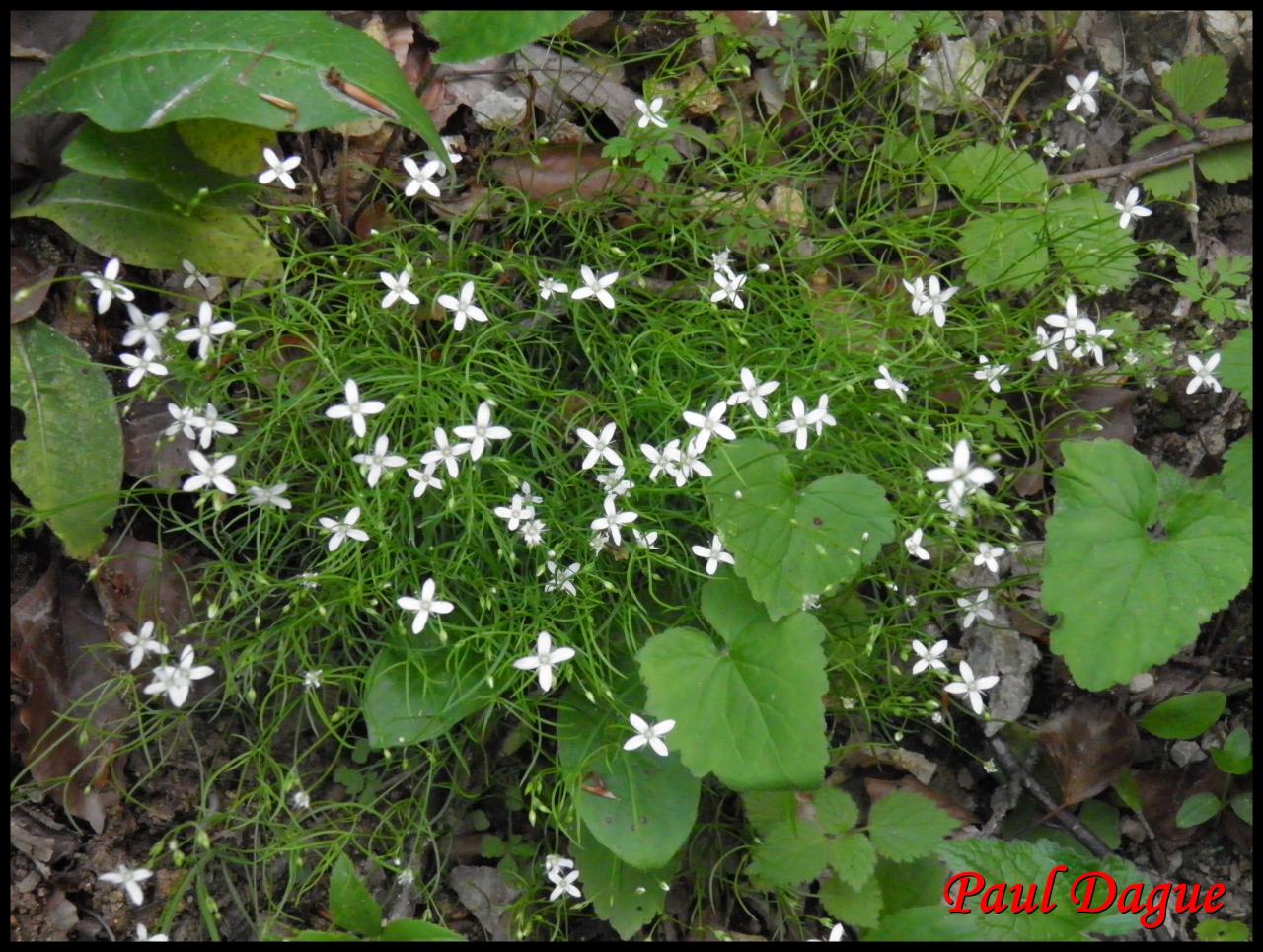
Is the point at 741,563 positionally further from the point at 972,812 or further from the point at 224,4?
the point at 224,4

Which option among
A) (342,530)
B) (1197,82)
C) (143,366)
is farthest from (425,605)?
(1197,82)

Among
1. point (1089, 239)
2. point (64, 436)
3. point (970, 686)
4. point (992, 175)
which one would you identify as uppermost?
point (992, 175)

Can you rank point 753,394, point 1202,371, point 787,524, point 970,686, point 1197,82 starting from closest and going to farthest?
1. point 787,524
2. point 753,394
3. point 970,686
4. point 1202,371
5. point 1197,82

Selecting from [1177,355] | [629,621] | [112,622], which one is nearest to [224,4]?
[112,622]

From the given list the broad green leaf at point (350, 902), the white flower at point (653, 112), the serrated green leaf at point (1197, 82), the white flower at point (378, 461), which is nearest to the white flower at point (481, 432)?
the white flower at point (378, 461)

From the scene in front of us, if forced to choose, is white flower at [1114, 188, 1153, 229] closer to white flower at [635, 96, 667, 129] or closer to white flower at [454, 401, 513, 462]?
white flower at [635, 96, 667, 129]

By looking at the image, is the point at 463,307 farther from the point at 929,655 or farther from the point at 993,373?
Result: the point at 929,655

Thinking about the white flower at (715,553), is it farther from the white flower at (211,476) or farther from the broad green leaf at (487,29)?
the broad green leaf at (487,29)
